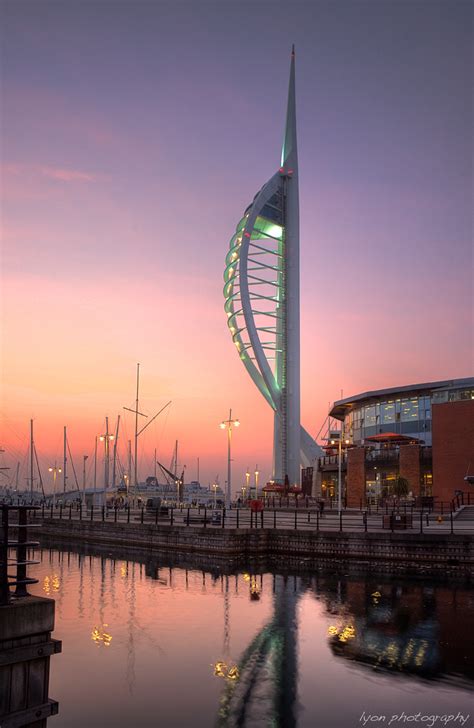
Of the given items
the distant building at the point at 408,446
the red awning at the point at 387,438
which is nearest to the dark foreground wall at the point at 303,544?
the distant building at the point at 408,446

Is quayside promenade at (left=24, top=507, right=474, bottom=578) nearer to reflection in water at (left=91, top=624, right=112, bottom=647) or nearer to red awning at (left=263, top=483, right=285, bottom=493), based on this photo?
reflection in water at (left=91, top=624, right=112, bottom=647)

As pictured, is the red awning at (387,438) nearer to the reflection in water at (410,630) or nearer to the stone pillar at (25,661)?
the reflection in water at (410,630)

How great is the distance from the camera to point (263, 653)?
1711 cm

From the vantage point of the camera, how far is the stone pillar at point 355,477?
68875 millimetres

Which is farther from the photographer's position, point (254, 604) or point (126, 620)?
point (254, 604)

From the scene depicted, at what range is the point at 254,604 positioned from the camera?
2384 cm

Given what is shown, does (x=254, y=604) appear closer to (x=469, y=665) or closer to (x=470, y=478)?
(x=469, y=665)

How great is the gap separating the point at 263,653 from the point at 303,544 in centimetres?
1964

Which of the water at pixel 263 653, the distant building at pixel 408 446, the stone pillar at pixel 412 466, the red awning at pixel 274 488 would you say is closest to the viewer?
the water at pixel 263 653

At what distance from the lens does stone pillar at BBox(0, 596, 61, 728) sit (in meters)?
9.45

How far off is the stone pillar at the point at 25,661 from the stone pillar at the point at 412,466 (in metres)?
56.8

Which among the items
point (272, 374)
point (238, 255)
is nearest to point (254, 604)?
point (272, 374)

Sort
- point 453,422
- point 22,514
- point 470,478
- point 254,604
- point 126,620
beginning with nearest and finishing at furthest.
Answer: point 22,514 → point 126,620 → point 254,604 → point 470,478 → point 453,422

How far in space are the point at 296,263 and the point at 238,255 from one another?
9.82m
